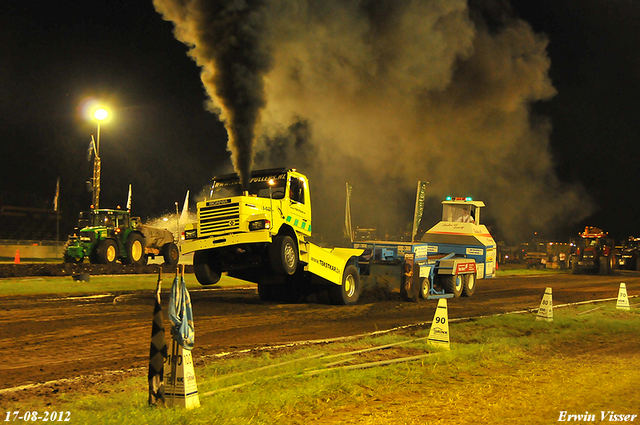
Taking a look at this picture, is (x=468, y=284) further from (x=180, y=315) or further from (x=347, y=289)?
(x=180, y=315)

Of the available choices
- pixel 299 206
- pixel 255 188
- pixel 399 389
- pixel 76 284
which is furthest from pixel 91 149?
pixel 399 389

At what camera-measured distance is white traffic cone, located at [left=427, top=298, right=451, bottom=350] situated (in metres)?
9.55

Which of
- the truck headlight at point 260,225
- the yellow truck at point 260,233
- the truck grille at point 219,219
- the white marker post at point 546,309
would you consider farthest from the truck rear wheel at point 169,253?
the white marker post at point 546,309

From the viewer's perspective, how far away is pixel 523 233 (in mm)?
54375

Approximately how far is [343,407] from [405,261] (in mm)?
11894

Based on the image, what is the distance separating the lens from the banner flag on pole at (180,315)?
217 inches

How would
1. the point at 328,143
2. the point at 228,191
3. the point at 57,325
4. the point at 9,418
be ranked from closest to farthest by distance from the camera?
the point at 9,418, the point at 57,325, the point at 228,191, the point at 328,143

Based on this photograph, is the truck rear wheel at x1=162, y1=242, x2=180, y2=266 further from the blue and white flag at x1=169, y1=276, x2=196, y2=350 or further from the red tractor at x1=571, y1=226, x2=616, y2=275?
the red tractor at x1=571, y1=226, x2=616, y2=275

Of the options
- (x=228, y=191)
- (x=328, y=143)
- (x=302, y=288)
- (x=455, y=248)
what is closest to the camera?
(x=228, y=191)

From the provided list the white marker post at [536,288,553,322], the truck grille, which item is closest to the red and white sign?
the white marker post at [536,288,553,322]

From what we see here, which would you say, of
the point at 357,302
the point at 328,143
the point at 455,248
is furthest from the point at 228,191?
the point at 328,143

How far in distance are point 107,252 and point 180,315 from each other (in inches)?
849

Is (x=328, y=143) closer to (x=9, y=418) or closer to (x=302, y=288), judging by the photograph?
(x=302, y=288)

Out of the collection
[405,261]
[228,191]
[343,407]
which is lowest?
[343,407]
